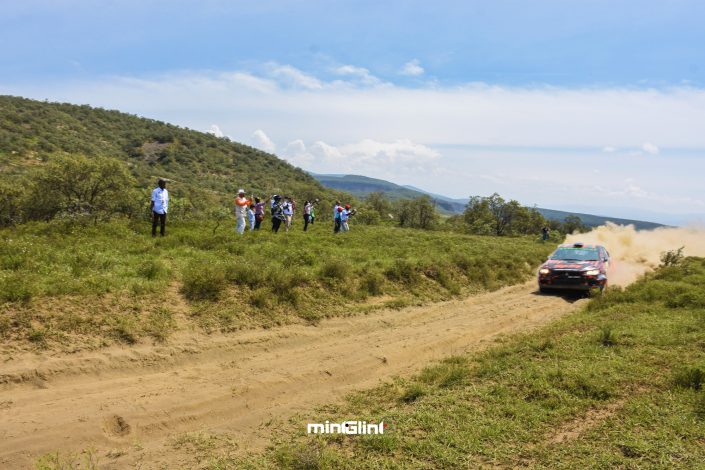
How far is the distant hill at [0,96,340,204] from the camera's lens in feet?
182

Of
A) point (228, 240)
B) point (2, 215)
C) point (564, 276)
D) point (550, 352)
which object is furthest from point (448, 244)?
point (2, 215)

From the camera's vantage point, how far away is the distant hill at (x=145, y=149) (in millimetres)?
55500

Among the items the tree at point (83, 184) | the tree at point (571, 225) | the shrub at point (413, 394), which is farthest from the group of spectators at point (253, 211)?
the tree at point (571, 225)

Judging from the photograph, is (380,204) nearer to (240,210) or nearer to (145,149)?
(145,149)

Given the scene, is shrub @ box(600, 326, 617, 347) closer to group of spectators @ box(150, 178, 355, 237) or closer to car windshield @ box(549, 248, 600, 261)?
car windshield @ box(549, 248, 600, 261)

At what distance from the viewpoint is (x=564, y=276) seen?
46.4 feet

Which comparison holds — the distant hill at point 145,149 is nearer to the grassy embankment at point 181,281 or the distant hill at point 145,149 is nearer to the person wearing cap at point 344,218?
the person wearing cap at point 344,218

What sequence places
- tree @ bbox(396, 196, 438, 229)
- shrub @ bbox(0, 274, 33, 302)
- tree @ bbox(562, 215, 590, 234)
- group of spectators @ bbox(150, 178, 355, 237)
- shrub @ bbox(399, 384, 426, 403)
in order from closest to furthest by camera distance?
1. shrub @ bbox(399, 384, 426, 403)
2. shrub @ bbox(0, 274, 33, 302)
3. group of spectators @ bbox(150, 178, 355, 237)
4. tree @ bbox(396, 196, 438, 229)
5. tree @ bbox(562, 215, 590, 234)

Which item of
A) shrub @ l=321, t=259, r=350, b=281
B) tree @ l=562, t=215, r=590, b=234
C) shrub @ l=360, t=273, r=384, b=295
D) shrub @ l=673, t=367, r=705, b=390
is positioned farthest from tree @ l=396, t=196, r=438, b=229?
shrub @ l=673, t=367, r=705, b=390

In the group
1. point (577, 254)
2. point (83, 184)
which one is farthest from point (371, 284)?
point (83, 184)

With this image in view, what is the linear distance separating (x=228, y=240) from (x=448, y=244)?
1194 cm

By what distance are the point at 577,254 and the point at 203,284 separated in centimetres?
1282

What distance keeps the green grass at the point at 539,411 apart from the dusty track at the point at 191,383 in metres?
0.79

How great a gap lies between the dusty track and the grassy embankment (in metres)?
0.57
